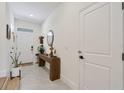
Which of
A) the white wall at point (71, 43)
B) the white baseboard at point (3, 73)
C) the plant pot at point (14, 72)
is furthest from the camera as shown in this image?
the plant pot at point (14, 72)

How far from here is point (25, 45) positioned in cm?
632

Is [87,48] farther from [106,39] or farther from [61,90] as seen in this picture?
[61,90]

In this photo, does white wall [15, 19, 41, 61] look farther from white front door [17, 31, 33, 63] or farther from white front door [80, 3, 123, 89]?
white front door [80, 3, 123, 89]

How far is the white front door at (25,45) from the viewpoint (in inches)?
242

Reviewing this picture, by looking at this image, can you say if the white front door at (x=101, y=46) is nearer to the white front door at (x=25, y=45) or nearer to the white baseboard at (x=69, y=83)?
the white baseboard at (x=69, y=83)

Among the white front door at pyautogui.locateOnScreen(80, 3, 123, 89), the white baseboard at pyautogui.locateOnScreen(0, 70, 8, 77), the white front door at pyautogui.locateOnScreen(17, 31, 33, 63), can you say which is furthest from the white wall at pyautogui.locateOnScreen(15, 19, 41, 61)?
the white front door at pyautogui.locateOnScreen(80, 3, 123, 89)

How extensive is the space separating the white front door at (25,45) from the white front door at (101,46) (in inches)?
186

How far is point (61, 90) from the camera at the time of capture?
2584mm

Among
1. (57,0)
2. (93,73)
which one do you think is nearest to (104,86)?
(93,73)

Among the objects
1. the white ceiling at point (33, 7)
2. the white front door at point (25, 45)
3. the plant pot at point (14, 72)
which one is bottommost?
the plant pot at point (14, 72)

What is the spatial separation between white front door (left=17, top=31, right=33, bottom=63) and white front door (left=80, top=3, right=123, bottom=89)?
186 inches

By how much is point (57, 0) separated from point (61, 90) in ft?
8.44

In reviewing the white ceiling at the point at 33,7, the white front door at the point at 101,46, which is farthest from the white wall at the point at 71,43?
the white ceiling at the point at 33,7

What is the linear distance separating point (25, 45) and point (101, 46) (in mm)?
5329
